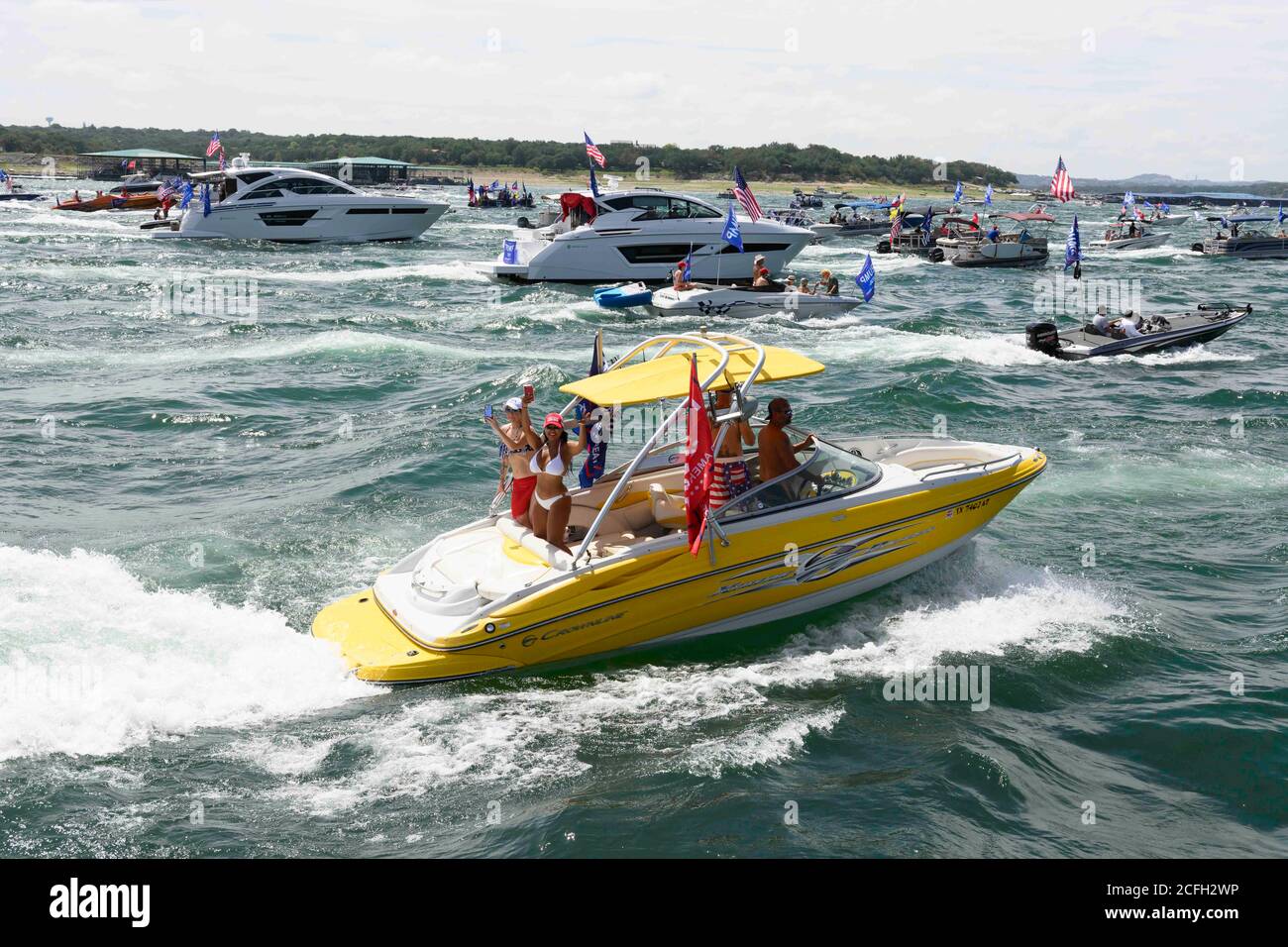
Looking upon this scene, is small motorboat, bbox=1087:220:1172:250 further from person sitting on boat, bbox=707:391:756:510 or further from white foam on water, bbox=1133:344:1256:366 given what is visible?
person sitting on boat, bbox=707:391:756:510

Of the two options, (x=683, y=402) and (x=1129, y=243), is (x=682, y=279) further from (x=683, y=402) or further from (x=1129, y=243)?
(x=1129, y=243)

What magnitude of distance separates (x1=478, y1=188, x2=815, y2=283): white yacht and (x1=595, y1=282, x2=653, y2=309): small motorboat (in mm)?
4480

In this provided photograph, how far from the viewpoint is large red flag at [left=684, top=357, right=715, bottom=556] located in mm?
9031

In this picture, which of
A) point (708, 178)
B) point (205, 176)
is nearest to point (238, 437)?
point (205, 176)

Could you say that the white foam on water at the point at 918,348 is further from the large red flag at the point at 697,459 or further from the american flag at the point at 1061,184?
the american flag at the point at 1061,184

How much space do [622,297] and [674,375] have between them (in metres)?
21.6

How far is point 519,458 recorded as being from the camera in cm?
1054

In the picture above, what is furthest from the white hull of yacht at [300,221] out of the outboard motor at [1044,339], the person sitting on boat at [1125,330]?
the person sitting on boat at [1125,330]

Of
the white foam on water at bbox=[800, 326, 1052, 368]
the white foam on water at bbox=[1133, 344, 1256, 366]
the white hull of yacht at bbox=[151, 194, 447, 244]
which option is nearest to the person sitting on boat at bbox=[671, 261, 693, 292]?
the white foam on water at bbox=[800, 326, 1052, 368]

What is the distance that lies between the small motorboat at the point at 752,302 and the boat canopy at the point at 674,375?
19.6m

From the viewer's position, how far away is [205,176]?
47.5 m

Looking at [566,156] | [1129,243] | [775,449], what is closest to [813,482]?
[775,449]

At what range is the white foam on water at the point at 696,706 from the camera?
8258 millimetres
